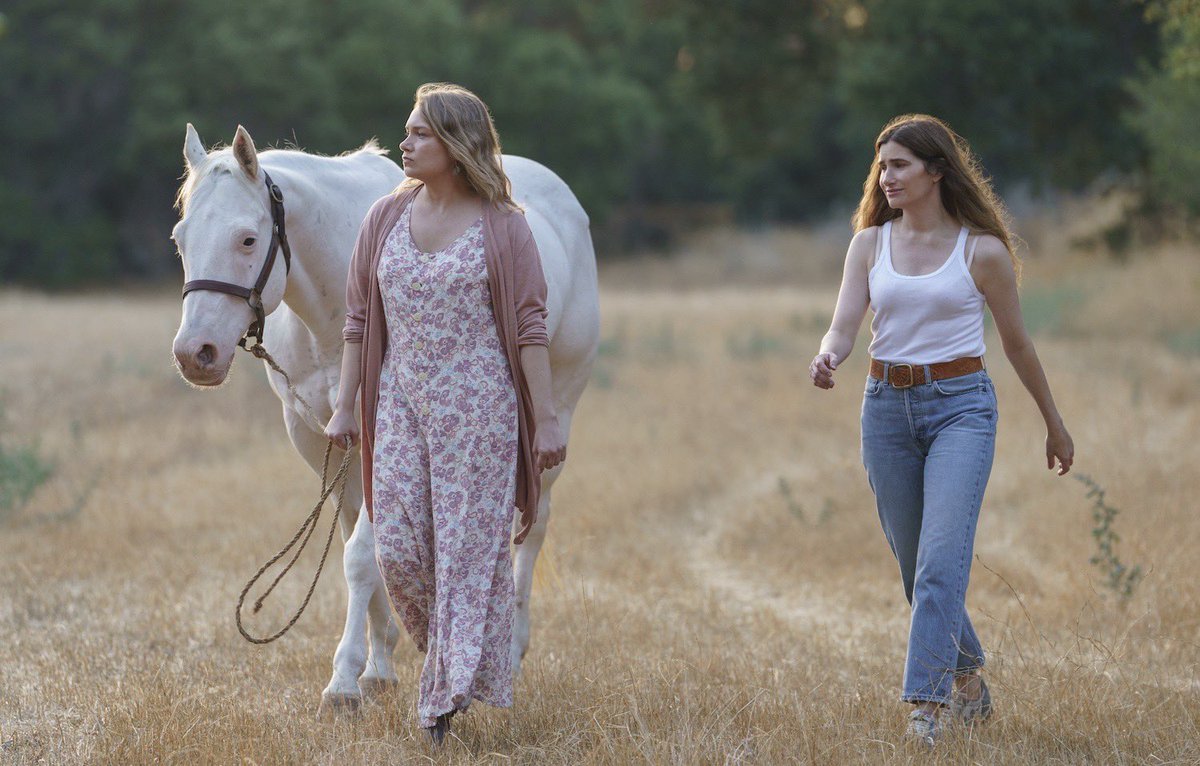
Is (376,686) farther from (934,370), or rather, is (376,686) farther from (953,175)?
(953,175)

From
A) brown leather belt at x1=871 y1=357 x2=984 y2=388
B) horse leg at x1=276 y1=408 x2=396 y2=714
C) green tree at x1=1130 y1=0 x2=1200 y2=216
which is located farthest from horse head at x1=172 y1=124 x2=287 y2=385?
green tree at x1=1130 y1=0 x2=1200 y2=216

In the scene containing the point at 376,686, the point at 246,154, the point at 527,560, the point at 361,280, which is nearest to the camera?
the point at 361,280

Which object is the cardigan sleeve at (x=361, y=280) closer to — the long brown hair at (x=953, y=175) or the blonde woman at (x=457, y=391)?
the blonde woman at (x=457, y=391)

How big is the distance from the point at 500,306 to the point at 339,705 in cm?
172

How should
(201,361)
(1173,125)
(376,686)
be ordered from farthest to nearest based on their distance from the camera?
(1173,125)
(376,686)
(201,361)

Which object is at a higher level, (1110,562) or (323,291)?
(323,291)

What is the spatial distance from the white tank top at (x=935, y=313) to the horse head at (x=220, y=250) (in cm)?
221

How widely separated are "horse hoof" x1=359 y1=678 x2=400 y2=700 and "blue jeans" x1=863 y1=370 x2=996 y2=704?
6.69ft

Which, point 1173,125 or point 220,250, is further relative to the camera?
point 1173,125

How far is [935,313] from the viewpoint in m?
4.06

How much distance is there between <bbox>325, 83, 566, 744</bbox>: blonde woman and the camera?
13.1ft

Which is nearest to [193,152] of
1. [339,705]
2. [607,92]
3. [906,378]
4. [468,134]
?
[468,134]

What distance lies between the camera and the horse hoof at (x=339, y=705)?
462cm

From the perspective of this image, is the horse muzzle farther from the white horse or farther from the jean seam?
the jean seam
